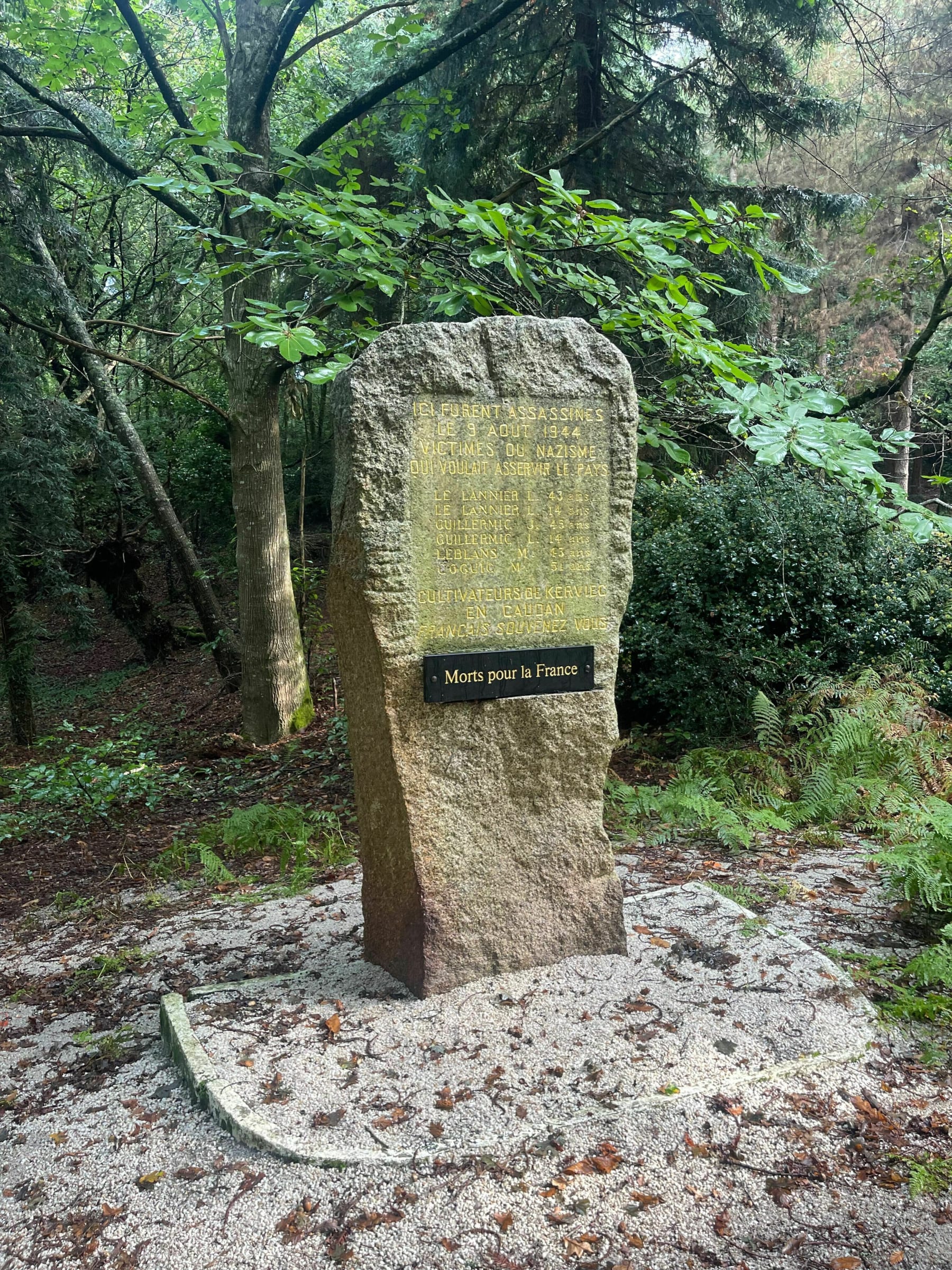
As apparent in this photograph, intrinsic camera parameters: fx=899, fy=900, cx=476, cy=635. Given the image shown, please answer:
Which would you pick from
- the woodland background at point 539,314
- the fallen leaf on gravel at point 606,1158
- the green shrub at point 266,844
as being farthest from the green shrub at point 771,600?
the fallen leaf on gravel at point 606,1158

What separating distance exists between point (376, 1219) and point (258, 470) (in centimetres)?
671

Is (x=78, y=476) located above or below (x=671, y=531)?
above

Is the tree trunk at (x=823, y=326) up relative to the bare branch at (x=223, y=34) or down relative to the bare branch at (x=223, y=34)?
down

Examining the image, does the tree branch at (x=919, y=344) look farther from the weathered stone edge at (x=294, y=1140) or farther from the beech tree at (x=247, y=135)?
the weathered stone edge at (x=294, y=1140)

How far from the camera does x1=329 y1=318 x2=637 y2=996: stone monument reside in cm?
343

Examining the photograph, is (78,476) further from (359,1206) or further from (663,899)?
(359,1206)

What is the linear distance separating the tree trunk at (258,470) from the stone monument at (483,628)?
453cm

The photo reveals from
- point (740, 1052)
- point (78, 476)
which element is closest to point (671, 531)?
point (740, 1052)

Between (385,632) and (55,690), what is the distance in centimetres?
1351

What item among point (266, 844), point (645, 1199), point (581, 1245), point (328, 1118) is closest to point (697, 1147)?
point (645, 1199)

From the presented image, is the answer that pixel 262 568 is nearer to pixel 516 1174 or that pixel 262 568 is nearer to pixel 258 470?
pixel 258 470

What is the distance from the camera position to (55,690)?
595 inches

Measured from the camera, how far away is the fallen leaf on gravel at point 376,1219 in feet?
8.42

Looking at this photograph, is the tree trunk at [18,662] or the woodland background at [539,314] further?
the tree trunk at [18,662]
